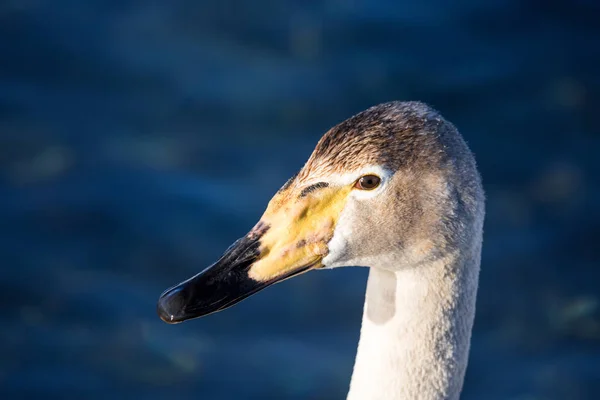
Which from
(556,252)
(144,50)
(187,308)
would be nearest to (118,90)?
(144,50)

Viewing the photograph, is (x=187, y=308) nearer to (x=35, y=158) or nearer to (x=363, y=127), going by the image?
(x=363, y=127)

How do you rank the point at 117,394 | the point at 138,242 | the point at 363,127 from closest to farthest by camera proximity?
the point at 363,127 → the point at 117,394 → the point at 138,242

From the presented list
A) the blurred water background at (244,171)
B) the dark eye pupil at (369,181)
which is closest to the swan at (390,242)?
the dark eye pupil at (369,181)

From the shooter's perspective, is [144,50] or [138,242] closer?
[138,242]

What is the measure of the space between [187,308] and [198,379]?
3.30 m

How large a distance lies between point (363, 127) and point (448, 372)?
1.07 meters

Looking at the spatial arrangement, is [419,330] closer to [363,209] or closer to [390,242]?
[390,242]

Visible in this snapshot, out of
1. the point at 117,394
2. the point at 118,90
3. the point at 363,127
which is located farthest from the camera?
the point at 118,90

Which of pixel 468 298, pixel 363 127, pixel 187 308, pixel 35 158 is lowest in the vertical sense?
pixel 187 308

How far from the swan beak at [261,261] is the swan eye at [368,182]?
0.67 ft

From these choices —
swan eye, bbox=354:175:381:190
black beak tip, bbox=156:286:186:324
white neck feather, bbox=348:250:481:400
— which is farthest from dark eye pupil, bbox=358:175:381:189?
black beak tip, bbox=156:286:186:324

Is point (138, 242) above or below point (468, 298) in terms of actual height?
above

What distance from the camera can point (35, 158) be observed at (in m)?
8.21

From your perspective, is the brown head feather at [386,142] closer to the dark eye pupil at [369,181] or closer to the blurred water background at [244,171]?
the dark eye pupil at [369,181]
